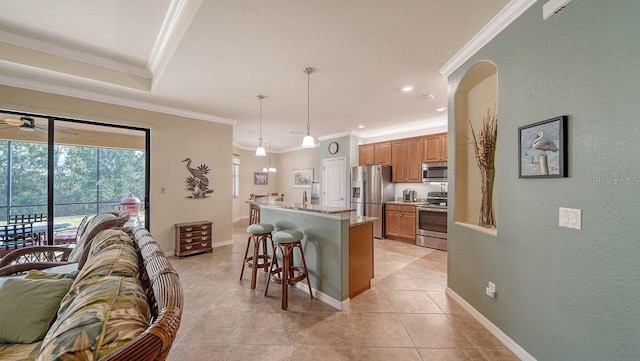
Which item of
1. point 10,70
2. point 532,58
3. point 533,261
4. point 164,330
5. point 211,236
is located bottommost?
point 211,236

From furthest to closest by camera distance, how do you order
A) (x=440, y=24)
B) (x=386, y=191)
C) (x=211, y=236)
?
(x=386, y=191)
(x=211, y=236)
(x=440, y=24)

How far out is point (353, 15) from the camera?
1895 millimetres

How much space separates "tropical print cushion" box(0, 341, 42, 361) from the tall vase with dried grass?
3.28 meters

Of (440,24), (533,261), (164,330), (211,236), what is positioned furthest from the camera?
(211,236)

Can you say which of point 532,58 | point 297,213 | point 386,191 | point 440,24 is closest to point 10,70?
point 297,213

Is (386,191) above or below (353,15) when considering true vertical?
below

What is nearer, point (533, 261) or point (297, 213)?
point (533, 261)

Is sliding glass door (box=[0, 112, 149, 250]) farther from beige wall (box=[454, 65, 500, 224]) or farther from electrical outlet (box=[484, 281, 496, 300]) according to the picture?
electrical outlet (box=[484, 281, 496, 300])

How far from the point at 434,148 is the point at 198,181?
4824 mm

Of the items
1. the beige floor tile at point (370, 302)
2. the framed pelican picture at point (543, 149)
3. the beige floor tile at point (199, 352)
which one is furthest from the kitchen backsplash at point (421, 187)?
the beige floor tile at point (199, 352)

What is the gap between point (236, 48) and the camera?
7.68ft

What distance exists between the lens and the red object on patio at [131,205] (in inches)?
155

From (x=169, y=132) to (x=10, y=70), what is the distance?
1787 mm

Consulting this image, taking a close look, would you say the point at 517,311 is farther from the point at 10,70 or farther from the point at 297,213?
the point at 10,70
